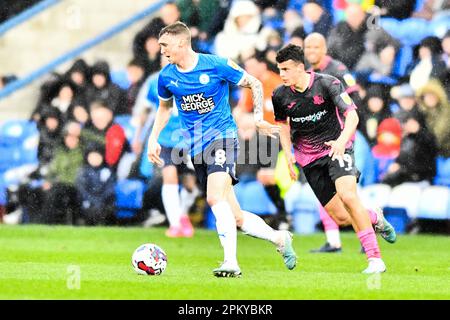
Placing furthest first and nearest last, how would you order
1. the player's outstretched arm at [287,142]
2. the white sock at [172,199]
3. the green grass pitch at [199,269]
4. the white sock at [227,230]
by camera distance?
the white sock at [172,199]
the player's outstretched arm at [287,142]
the white sock at [227,230]
the green grass pitch at [199,269]

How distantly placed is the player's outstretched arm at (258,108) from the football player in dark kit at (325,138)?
380 millimetres

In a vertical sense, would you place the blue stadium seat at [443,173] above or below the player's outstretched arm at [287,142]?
above

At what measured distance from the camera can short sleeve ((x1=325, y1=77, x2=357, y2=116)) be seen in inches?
447

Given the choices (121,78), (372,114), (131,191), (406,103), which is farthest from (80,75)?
(406,103)

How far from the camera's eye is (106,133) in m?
18.3

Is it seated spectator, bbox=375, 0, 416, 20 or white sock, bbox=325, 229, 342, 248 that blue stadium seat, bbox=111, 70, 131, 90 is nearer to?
seated spectator, bbox=375, 0, 416, 20

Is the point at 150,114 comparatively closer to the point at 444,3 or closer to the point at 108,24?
the point at 108,24

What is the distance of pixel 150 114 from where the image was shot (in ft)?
59.5

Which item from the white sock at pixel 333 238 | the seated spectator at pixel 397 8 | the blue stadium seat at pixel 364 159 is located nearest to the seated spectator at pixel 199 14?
the seated spectator at pixel 397 8

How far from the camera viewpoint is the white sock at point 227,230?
35.3ft

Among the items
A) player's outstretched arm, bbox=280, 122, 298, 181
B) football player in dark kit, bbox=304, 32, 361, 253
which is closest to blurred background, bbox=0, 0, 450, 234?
football player in dark kit, bbox=304, 32, 361, 253

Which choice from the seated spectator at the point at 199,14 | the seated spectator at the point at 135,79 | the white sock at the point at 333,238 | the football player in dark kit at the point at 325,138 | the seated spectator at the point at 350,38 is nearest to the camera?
the football player in dark kit at the point at 325,138

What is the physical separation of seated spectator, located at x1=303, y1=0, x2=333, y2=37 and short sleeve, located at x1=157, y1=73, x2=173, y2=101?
678 centimetres

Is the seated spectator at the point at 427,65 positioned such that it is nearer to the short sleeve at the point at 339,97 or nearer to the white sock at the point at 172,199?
the white sock at the point at 172,199
